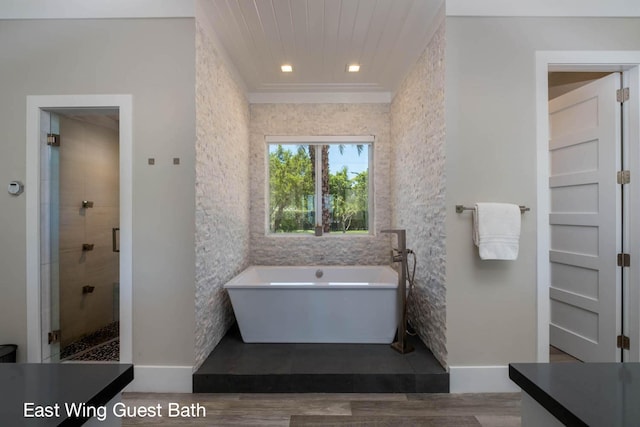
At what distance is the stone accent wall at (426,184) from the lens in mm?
2184

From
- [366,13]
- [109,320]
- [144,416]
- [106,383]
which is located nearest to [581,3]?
[366,13]

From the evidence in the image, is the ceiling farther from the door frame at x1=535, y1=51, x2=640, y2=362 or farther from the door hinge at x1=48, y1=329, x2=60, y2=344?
the door hinge at x1=48, y1=329, x2=60, y2=344

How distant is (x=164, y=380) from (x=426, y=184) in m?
2.50

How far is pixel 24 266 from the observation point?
2131 millimetres

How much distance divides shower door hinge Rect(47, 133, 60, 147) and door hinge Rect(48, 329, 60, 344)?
1422 mm

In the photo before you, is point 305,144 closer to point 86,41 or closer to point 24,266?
point 86,41

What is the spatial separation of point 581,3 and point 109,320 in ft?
16.8

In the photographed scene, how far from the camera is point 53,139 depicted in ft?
7.29

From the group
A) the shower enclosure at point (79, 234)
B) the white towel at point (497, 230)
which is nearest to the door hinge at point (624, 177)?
the white towel at point (497, 230)

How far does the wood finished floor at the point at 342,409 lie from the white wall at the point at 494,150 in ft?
0.84

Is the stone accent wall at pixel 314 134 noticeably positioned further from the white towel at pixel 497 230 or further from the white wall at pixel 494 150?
the white towel at pixel 497 230

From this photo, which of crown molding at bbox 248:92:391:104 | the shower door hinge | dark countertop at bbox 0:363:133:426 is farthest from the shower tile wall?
dark countertop at bbox 0:363:133:426

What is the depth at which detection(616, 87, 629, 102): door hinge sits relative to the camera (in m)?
2.16

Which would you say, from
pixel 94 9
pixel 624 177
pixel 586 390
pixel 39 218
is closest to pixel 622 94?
pixel 624 177
